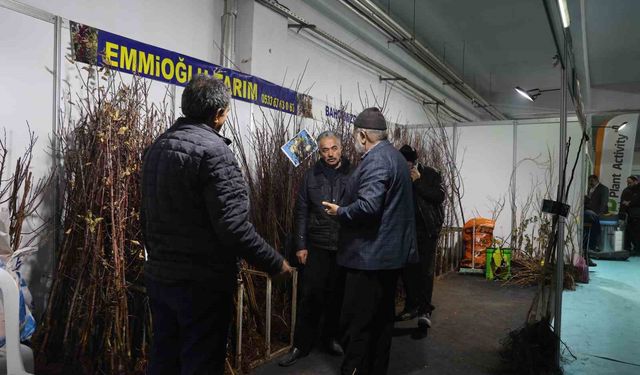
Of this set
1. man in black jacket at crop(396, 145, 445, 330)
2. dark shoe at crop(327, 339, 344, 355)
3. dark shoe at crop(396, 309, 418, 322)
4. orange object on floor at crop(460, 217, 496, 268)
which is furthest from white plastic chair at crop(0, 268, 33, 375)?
orange object on floor at crop(460, 217, 496, 268)

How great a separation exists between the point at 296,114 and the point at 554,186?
357 cm

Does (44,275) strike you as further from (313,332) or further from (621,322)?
(621,322)

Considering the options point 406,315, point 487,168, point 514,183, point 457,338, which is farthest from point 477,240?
point 457,338

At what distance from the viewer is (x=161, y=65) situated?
2922 mm

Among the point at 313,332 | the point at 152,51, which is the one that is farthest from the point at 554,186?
the point at 152,51

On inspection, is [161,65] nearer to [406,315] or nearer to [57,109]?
[57,109]

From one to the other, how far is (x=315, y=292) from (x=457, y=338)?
1.31 meters

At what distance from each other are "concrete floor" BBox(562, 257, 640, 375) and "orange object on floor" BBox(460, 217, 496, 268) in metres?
1.14

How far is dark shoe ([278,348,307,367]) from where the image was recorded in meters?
2.63

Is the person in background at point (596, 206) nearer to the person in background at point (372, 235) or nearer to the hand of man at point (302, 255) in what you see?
the hand of man at point (302, 255)

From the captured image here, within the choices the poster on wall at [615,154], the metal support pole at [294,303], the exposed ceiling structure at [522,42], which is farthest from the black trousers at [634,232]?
the metal support pole at [294,303]

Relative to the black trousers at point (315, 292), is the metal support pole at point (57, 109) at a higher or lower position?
higher

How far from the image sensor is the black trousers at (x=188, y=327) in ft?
4.73

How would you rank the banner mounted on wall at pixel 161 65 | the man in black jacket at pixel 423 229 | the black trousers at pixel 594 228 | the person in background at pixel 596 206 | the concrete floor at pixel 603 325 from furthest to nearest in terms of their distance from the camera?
the person in background at pixel 596 206, the black trousers at pixel 594 228, the man in black jacket at pixel 423 229, the concrete floor at pixel 603 325, the banner mounted on wall at pixel 161 65
